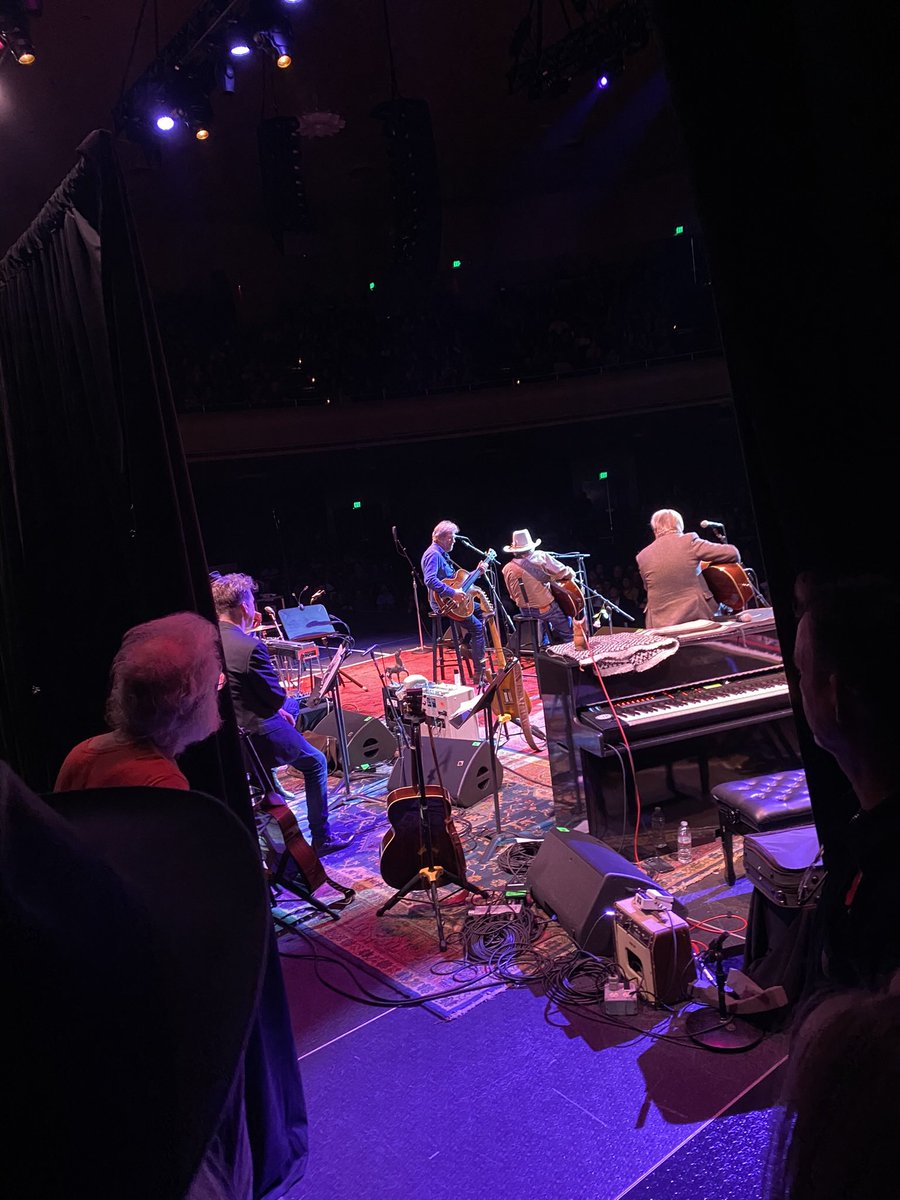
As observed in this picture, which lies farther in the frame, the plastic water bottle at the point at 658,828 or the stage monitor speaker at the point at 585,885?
the plastic water bottle at the point at 658,828

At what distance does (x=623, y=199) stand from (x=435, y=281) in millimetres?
3754

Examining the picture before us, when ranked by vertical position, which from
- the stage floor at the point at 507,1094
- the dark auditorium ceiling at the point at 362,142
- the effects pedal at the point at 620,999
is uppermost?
the dark auditorium ceiling at the point at 362,142

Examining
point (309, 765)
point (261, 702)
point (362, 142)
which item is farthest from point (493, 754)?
point (362, 142)

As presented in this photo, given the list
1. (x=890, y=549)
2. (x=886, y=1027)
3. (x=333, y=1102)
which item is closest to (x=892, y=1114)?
(x=886, y=1027)

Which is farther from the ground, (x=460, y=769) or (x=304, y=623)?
(x=304, y=623)

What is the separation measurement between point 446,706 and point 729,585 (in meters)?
2.11

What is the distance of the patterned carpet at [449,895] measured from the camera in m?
3.86

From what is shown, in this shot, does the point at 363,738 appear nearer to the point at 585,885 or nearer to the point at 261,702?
the point at 261,702

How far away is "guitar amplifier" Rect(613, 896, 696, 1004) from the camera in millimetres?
3330

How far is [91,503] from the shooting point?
9.36 ft

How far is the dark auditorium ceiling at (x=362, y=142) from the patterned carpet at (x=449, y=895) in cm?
769

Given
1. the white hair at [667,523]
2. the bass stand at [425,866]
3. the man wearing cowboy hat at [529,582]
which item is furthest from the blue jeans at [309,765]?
the man wearing cowboy hat at [529,582]

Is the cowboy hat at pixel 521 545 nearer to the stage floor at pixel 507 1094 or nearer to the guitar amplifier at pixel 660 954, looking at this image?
the stage floor at pixel 507 1094

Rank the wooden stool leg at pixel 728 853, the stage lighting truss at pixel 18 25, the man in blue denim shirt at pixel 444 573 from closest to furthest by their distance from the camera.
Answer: the wooden stool leg at pixel 728 853 → the stage lighting truss at pixel 18 25 → the man in blue denim shirt at pixel 444 573
